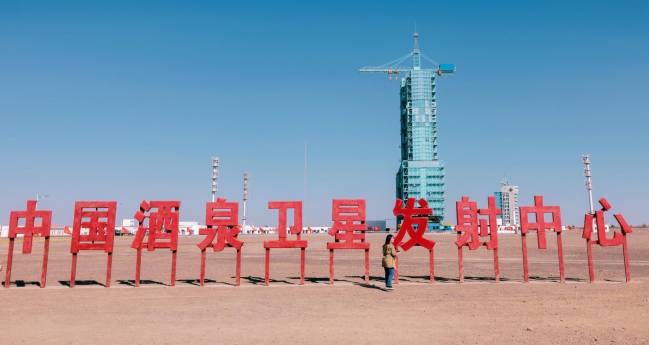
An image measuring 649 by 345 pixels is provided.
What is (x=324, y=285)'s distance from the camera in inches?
719

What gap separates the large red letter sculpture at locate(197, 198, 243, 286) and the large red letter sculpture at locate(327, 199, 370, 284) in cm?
396

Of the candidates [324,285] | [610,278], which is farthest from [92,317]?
[610,278]

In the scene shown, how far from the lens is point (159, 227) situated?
59.8 feet

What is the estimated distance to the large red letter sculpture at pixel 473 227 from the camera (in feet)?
61.1

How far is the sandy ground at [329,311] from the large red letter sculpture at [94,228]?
1495 mm

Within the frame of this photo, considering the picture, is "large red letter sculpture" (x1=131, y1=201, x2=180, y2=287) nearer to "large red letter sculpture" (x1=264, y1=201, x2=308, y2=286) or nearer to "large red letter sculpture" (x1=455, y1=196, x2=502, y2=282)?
"large red letter sculpture" (x1=264, y1=201, x2=308, y2=286)

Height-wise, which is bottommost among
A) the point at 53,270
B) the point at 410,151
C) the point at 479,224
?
the point at 53,270

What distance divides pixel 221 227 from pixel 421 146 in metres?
117

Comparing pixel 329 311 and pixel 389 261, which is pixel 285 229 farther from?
pixel 329 311

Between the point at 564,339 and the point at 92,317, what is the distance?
11853mm

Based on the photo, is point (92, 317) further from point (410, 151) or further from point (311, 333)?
point (410, 151)

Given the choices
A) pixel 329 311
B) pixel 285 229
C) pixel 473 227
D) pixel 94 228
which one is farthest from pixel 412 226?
pixel 94 228

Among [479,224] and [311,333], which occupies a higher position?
[479,224]

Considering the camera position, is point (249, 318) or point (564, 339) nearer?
point (564, 339)
